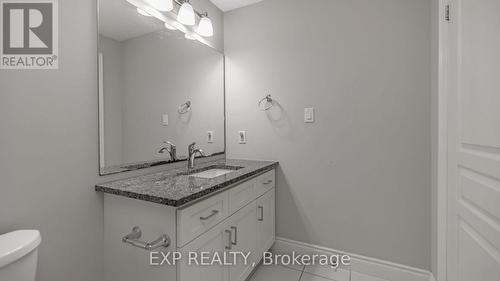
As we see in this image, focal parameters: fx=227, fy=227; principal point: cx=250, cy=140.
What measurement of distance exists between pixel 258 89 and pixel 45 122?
155 cm

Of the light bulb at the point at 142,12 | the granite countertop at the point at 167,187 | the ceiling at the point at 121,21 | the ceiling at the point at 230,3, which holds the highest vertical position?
the ceiling at the point at 230,3

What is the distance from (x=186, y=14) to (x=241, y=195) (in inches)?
55.5

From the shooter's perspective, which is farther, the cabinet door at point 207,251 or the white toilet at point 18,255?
the cabinet door at point 207,251

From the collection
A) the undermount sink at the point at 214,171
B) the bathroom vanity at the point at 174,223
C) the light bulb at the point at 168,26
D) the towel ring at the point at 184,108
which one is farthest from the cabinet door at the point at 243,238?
the light bulb at the point at 168,26

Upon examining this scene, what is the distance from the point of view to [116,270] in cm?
122

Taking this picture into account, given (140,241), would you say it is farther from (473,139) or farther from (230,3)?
(230,3)

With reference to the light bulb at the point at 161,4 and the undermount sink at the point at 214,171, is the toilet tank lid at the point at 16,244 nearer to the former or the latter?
the undermount sink at the point at 214,171

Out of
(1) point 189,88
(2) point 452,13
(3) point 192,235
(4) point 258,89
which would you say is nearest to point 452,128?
(2) point 452,13

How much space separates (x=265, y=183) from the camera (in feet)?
6.21

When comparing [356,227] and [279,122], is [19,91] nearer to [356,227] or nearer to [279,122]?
[279,122]

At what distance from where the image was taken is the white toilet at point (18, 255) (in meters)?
0.78

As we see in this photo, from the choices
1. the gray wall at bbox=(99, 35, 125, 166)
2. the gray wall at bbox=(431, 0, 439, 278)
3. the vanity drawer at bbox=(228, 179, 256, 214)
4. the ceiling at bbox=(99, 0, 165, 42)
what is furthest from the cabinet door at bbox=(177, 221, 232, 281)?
the gray wall at bbox=(431, 0, 439, 278)

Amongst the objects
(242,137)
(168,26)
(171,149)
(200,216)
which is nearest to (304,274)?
(200,216)

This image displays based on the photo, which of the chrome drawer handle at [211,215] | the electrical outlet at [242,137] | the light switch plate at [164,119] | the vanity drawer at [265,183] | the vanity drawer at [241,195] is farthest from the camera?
the electrical outlet at [242,137]
